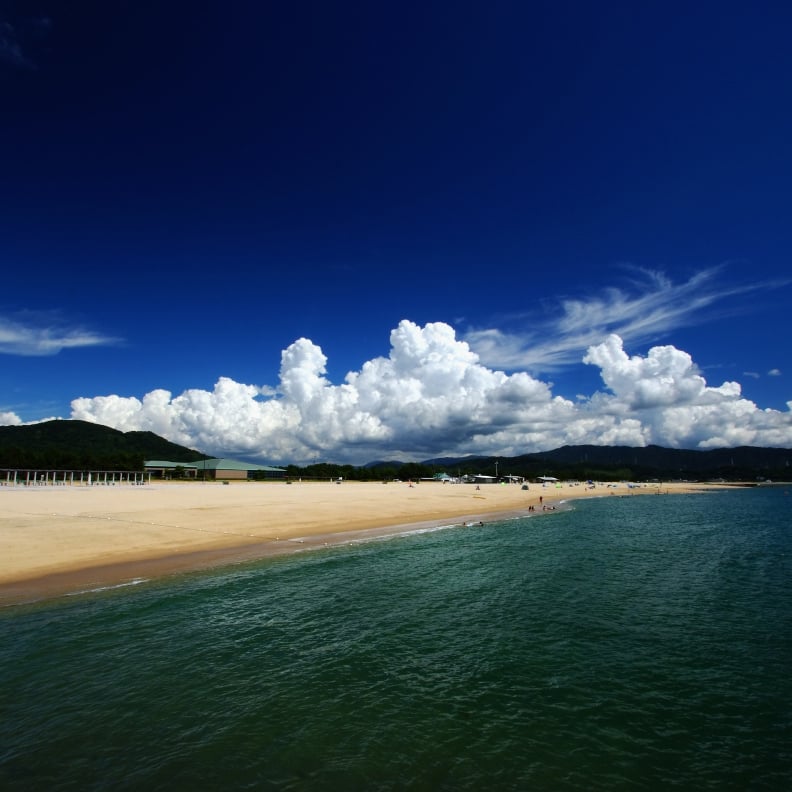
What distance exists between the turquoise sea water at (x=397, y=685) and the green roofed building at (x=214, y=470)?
439ft

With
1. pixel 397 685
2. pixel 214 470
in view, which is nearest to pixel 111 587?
pixel 397 685

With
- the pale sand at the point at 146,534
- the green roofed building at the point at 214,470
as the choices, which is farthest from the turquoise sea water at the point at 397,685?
the green roofed building at the point at 214,470

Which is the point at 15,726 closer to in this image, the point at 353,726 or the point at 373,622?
the point at 353,726

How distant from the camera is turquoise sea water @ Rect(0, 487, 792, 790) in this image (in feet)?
28.5

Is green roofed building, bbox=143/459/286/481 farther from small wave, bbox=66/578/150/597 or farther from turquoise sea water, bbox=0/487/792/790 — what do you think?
turquoise sea water, bbox=0/487/792/790

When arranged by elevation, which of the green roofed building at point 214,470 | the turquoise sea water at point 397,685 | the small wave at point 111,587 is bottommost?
the turquoise sea water at point 397,685

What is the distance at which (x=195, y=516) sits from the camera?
39.3 meters

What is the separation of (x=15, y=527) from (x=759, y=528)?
214 ft

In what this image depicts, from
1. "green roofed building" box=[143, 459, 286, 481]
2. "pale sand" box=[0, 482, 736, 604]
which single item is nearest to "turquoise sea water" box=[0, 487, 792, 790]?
"pale sand" box=[0, 482, 736, 604]

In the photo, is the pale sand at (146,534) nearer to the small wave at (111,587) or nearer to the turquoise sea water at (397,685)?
the small wave at (111,587)

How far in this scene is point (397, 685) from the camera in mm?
12062

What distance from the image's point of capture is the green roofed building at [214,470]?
144m

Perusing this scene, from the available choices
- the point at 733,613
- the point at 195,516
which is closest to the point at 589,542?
the point at 733,613

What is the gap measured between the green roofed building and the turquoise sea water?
439 ft
